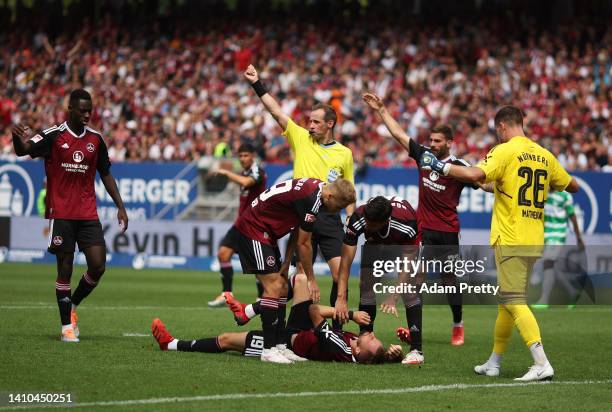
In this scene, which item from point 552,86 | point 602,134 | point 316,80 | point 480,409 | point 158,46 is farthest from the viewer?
point 158,46

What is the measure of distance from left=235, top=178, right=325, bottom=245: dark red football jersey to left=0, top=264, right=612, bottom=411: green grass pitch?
1248mm

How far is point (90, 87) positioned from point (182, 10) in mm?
6181

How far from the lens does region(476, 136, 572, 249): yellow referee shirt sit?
9797 millimetres

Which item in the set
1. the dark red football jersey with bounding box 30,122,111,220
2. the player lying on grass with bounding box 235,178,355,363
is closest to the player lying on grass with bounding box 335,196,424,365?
the player lying on grass with bounding box 235,178,355,363

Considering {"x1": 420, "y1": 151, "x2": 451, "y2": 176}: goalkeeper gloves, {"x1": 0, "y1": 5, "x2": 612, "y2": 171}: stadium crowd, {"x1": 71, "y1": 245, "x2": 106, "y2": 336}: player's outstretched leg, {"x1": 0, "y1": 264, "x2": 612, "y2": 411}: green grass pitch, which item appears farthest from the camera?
{"x1": 0, "y1": 5, "x2": 612, "y2": 171}: stadium crowd

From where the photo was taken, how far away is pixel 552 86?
30.7 meters

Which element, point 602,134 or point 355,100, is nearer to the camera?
point 602,134

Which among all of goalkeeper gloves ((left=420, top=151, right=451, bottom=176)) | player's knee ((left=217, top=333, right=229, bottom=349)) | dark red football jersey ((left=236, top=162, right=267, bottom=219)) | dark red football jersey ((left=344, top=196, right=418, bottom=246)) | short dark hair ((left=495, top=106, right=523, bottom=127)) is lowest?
player's knee ((left=217, top=333, right=229, bottom=349))

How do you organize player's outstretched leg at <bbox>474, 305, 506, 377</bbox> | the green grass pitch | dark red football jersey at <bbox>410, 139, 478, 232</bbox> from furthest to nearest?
dark red football jersey at <bbox>410, 139, 478, 232</bbox>, player's outstretched leg at <bbox>474, 305, 506, 377</bbox>, the green grass pitch

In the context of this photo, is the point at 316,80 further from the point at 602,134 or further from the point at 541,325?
the point at 541,325

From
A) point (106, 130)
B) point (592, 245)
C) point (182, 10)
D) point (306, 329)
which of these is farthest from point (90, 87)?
point (306, 329)

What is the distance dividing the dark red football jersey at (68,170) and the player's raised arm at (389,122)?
3.24 metres

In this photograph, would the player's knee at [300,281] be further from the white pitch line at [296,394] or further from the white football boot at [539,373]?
the white football boot at [539,373]

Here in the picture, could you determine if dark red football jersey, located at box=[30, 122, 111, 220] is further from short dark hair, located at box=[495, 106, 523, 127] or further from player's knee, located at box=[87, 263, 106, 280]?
short dark hair, located at box=[495, 106, 523, 127]
